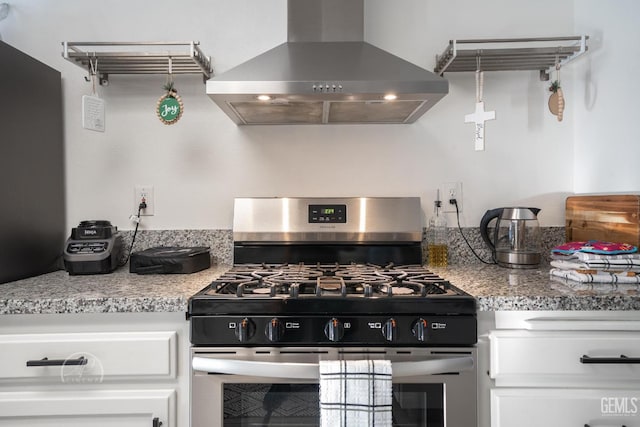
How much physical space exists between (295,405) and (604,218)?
1.34m

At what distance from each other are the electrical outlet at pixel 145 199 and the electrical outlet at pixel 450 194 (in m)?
1.29

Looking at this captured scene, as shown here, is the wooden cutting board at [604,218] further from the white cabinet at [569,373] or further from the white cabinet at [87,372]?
the white cabinet at [87,372]

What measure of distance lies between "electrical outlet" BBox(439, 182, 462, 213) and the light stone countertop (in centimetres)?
44

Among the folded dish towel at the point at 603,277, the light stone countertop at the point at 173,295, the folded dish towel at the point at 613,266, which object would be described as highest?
the folded dish towel at the point at 613,266

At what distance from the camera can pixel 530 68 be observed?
1622mm

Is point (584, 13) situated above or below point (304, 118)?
above

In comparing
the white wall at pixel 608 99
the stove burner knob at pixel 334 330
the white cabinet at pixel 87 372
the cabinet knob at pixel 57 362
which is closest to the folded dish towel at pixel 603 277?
the white wall at pixel 608 99

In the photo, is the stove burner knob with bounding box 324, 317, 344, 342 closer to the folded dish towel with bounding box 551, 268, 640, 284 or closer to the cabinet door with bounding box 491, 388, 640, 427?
the cabinet door with bounding box 491, 388, 640, 427

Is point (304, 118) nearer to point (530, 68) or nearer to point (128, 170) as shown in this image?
point (128, 170)

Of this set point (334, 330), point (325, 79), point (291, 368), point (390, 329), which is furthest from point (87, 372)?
point (325, 79)

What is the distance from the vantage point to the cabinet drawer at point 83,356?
1026 millimetres

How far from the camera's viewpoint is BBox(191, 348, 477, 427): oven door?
3.28 feet

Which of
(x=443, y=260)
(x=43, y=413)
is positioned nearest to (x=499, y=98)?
(x=443, y=260)

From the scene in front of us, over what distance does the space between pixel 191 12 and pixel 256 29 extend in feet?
0.97
